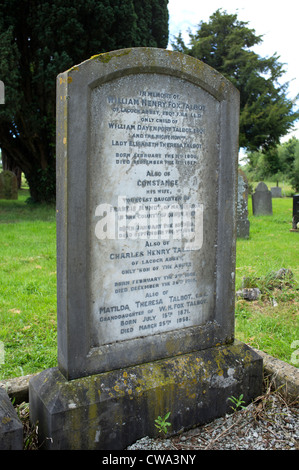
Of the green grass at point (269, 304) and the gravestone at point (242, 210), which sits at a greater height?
the gravestone at point (242, 210)

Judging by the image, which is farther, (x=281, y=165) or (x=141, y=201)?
(x=281, y=165)

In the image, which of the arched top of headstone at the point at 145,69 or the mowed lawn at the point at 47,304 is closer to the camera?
the arched top of headstone at the point at 145,69

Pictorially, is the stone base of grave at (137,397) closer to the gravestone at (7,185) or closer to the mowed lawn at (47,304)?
the mowed lawn at (47,304)

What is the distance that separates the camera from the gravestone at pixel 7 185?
18.5 metres

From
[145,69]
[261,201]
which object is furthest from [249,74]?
[145,69]

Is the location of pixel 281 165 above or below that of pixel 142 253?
above

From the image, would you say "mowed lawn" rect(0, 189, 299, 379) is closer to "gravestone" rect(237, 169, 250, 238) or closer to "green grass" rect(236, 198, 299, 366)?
"green grass" rect(236, 198, 299, 366)

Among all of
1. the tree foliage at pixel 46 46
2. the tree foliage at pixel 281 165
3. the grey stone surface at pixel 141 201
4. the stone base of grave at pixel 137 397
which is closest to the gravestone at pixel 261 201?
the tree foliage at pixel 46 46

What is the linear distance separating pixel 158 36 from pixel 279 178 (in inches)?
910

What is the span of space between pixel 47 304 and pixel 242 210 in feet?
19.4

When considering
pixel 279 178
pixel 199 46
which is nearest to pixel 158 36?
pixel 199 46

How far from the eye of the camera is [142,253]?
100.0 inches

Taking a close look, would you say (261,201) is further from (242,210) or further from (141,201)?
(141,201)

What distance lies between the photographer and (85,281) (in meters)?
2.31
